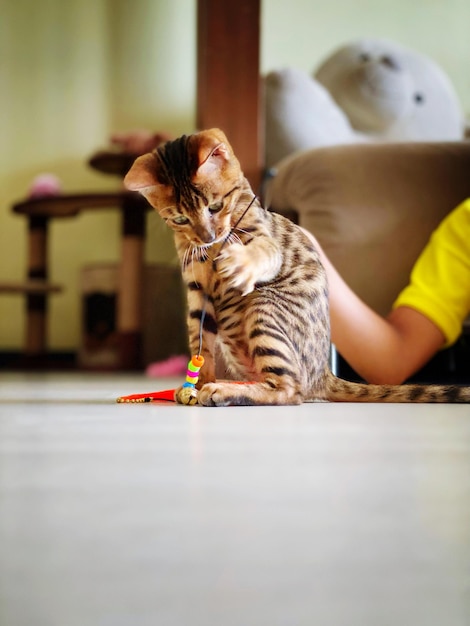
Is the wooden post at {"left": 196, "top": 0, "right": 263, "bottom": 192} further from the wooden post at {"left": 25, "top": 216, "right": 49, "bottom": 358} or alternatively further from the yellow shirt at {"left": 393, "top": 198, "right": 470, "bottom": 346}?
the wooden post at {"left": 25, "top": 216, "right": 49, "bottom": 358}

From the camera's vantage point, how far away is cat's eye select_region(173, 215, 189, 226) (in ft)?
2.53

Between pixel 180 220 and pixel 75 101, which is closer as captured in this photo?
pixel 180 220

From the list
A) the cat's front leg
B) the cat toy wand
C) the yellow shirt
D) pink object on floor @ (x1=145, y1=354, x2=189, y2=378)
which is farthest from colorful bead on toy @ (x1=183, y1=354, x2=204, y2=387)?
pink object on floor @ (x1=145, y1=354, x2=189, y2=378)

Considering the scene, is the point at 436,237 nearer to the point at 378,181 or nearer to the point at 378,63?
the point at 378,181

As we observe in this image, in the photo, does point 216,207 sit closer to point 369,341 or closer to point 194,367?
point 194,367

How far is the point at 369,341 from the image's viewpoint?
3.63 feet

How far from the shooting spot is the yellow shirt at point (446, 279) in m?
1.25

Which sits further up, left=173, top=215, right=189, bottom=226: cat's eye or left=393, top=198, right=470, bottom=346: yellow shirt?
left=173, top=215, right=189, bottom=226: cat's eye

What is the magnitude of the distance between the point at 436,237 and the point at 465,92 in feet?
8.13

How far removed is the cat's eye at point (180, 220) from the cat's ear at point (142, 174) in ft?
0.16

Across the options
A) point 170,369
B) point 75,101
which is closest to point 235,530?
point 170,369

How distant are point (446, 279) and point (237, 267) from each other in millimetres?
652

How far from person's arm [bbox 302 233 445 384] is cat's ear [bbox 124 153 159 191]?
1.21ft

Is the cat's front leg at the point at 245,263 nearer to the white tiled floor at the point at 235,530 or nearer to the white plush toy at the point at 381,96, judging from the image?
the white tiled floor at the point at 235,530
